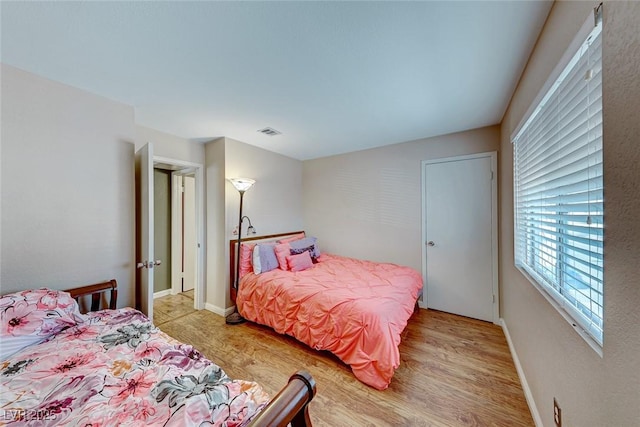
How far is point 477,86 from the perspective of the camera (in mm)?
1847

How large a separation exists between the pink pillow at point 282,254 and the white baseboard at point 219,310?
879mm

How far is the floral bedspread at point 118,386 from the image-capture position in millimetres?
806

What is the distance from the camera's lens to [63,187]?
175 centimetres

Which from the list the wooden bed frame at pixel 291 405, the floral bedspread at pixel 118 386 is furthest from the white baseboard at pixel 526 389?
the floral bedspread at pixel 118 386

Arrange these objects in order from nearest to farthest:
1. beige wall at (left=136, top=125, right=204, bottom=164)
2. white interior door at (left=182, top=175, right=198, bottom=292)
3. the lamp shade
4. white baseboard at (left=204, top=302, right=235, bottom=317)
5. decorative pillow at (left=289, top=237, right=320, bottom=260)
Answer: beige wall at (left=136, top=125, right=204, bottom=164)
the lamp shade
white baseboard at (left=204, top=302, right=235, bottom=317)
decorative pillow at (left=289, top=237, right=320, bottom=260)
white interior door at (left=182, top=175, right=198, bottom=292)

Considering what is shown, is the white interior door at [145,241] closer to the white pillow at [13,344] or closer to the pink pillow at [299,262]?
the white pillow at [13,344]

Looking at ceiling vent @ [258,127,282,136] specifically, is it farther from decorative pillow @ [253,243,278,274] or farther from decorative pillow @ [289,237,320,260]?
decorative pillow @ [289,237,320,260]

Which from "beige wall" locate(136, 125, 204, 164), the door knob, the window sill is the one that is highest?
"beige wall" locate(136, 125, 204, 164)

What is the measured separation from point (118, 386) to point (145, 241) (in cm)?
137

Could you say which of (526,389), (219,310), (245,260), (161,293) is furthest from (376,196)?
(161,293)

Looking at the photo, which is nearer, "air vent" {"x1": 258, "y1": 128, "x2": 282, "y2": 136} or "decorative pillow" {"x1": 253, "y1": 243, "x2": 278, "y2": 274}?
"air vent" {"x1": 258, "y1": 128, "x2": 282, "y2": 136}

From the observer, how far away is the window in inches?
33.3

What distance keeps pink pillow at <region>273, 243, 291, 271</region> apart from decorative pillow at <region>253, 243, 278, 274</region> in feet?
0.18

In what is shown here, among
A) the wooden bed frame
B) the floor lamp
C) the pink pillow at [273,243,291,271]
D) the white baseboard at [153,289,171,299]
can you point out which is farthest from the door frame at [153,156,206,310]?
the wooden bed frame
